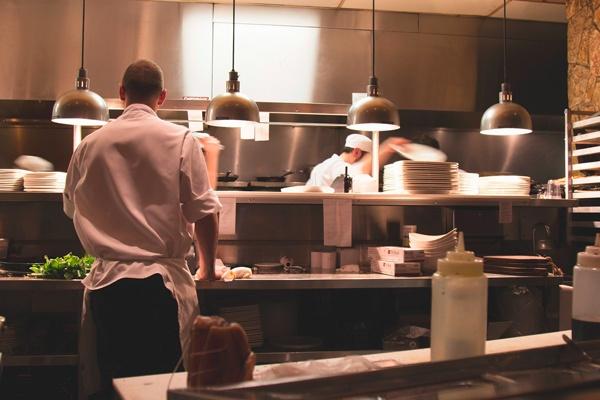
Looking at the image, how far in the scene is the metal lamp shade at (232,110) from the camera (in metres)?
3.51

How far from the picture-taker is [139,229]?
221 centimetres

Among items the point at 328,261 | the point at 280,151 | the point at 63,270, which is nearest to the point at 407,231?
the point at 328,261

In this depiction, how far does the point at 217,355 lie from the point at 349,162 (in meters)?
5.29

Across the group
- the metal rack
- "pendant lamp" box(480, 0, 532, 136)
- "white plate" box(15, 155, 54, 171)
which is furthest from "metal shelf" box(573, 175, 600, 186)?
"white plate" box(15, 155, 54, 171)

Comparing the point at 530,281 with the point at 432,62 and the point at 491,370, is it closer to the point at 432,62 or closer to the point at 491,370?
the point at 491,370

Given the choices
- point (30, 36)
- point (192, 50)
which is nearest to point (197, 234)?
point (192, 50)

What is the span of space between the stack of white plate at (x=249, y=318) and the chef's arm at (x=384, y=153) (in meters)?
2.94

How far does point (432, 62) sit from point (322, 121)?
1277mm

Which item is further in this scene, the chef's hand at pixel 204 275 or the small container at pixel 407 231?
the small container at pixel 407 231

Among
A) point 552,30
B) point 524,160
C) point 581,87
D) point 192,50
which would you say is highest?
point 552,30

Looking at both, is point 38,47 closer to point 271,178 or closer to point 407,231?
point 271,178

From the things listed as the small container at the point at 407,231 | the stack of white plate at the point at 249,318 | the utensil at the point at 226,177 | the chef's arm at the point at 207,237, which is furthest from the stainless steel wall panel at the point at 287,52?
the chef's arm at the point at 207,237

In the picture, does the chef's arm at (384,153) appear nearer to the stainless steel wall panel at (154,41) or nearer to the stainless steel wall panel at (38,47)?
the stainless steel wall panel at (154,41)

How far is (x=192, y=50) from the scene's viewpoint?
225 inches
